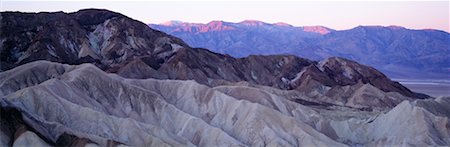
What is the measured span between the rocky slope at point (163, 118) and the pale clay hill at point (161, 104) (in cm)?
12

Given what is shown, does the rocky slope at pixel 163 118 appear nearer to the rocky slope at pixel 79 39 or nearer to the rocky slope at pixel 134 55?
the rocky slope at pixel 134 55

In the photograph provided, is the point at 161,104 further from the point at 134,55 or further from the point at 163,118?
the point at 134,55

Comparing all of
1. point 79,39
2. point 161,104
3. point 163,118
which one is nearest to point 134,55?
point 79,39

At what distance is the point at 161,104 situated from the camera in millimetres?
70438

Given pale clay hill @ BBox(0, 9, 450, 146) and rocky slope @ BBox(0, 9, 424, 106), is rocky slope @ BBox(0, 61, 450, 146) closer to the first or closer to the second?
pale clay hill @ BBox(0, 9, 450, 146)

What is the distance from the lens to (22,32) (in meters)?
118

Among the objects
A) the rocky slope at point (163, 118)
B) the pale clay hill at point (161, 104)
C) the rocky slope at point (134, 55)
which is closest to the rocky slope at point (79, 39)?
the rocky slope at point (134, 55)

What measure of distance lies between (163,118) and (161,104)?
2.56 metres

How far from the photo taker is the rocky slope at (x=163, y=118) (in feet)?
184

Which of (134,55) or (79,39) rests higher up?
(79,39)

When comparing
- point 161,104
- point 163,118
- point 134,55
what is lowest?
point 134,55

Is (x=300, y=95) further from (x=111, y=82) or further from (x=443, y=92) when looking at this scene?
(x=443, y=92)

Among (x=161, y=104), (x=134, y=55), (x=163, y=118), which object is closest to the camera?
(x=163, y=118)

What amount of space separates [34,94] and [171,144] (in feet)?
49.1
